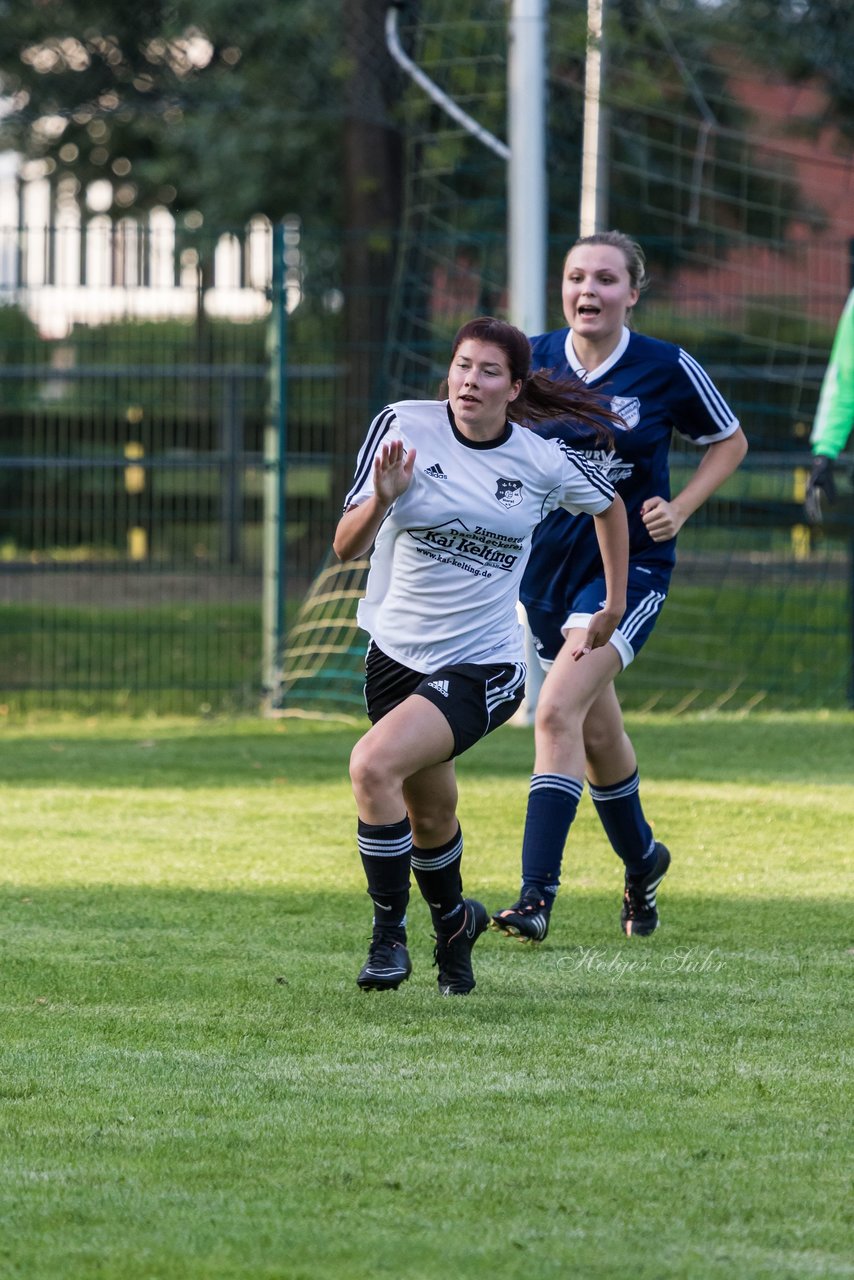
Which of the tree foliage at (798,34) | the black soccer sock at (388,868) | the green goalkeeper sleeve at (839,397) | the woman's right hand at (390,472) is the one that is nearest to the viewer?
the woman's right hand at (390,472)

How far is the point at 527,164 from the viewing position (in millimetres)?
10656

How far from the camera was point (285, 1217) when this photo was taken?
129 inches

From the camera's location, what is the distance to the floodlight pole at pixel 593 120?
414 inches

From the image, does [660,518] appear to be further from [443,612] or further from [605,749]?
[443,612]

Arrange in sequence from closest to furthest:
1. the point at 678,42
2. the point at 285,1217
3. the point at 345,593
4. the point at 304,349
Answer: the point at 285,1217, the point at 345,593, the point at 304,349, the point at 678,42

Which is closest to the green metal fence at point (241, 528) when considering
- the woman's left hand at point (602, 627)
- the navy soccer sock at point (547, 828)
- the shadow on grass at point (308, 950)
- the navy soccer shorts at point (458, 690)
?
the shadow on grass at point (308, 950)

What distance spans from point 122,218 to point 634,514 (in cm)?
2013

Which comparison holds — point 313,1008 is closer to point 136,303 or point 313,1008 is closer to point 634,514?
point 634,514

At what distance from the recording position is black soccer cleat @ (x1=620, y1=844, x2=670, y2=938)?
591 cm

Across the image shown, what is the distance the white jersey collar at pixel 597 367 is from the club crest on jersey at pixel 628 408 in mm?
98

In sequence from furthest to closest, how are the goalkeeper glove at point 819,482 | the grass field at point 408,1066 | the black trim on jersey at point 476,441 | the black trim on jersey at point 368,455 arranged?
the goalkeeper glove at point 819,482
the black trim on jersey at point 476,441
the black trim on jersey at point 368,455
the grass field at point 408,1066

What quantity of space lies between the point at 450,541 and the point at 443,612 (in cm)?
18

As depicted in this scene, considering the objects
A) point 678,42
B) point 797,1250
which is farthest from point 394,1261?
point 678,42

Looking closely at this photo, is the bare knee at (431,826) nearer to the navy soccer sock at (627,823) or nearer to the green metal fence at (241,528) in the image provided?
the navy soccer sock at (627,823)
